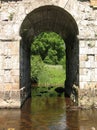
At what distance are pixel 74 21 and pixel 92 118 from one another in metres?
4.34

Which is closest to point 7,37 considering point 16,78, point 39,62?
point 16,78

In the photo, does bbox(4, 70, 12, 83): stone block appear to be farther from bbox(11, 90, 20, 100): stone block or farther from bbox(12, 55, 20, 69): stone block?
bbox(11, 90, 20, 100): stone block

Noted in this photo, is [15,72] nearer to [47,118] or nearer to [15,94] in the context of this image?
[15,94]

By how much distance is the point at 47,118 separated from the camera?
1126cm

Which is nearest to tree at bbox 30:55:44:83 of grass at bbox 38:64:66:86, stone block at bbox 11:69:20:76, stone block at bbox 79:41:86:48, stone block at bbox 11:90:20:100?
grass at bbox 38:64:66:86

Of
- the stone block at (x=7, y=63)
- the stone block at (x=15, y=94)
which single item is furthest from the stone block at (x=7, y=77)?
the stone block at (x=15, y=94)

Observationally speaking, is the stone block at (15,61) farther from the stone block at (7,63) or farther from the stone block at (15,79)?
the stone block at (15,79)

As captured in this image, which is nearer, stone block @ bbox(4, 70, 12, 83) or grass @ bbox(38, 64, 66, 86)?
stone block @ bbox(4, 70, 12, 83)

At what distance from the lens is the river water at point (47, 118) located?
9.84 meters

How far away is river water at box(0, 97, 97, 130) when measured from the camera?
9.84 metres

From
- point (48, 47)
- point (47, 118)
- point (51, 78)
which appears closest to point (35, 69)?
point (51, 78)

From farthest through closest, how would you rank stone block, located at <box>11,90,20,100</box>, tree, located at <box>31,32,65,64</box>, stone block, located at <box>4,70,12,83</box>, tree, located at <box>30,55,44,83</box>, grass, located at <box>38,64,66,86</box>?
1. tree, located at <box>31,32,65,64</box>
2. grass, located at <box>38,64,66,86</box>
3. tree, located at <box>30,55,44,83</box>
4. stone block, located at <box>4,70,12,83</box>
5. stone block, located at <box>11,90,20,100</box>

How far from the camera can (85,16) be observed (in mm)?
13469

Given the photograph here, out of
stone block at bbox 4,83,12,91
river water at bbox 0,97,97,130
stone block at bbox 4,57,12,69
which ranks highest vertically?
stone block at bbox 4,57,12,69
